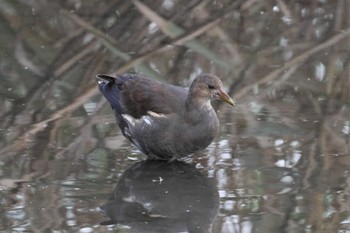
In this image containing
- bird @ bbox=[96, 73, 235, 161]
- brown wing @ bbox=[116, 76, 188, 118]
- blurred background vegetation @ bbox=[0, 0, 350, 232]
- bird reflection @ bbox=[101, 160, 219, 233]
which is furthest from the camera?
brown wing @ bbox=[116, 76, 188, 118]

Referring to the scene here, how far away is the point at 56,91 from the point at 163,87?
1305 mm

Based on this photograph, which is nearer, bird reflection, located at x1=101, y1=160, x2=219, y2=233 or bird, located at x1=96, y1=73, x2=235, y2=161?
bird reflection, located at x1=101, y1=160, x2=219, y2=233

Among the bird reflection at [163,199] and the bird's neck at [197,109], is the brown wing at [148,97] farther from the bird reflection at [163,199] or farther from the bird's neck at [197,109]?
the bird reflection at [163,199]

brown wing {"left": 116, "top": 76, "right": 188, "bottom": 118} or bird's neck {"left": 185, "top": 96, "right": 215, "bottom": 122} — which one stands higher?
brown wing {"left": 116, "top": 76, "right": 188, "bottom": 118}

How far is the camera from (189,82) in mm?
7648

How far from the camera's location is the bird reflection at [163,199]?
5344 millimetres

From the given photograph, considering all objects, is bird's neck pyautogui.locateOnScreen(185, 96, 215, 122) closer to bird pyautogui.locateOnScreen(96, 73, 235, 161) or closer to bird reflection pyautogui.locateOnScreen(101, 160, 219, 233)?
bird pyautogui.locateOnScreen(96, 73, 235, 161)

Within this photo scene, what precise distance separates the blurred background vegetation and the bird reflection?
117mm

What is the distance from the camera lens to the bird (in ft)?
20.4

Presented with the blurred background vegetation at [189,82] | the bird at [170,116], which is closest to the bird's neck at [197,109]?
the bird at [170,116]

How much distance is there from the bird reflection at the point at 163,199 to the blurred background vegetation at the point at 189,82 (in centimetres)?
12

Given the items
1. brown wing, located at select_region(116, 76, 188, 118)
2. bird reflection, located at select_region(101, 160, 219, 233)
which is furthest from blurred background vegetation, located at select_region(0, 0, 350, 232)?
brown wing, located at select_region(116, 76, 188, 118)

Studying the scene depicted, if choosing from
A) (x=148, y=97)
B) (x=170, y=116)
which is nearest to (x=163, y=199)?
(x=170, y=116)

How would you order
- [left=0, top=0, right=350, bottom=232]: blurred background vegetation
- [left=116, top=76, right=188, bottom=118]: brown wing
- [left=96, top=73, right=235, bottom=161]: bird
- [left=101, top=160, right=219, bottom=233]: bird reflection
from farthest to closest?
[left=116, top=76, right=188, bottom=118]: brown wing, [left=96, top=73, right=235, bottom=161]: bird, [left=0, top=0, right=350, bottom=232]: blurred background vegetation, [left=101, top=160, right=219, bottom=233]: bird reflection
